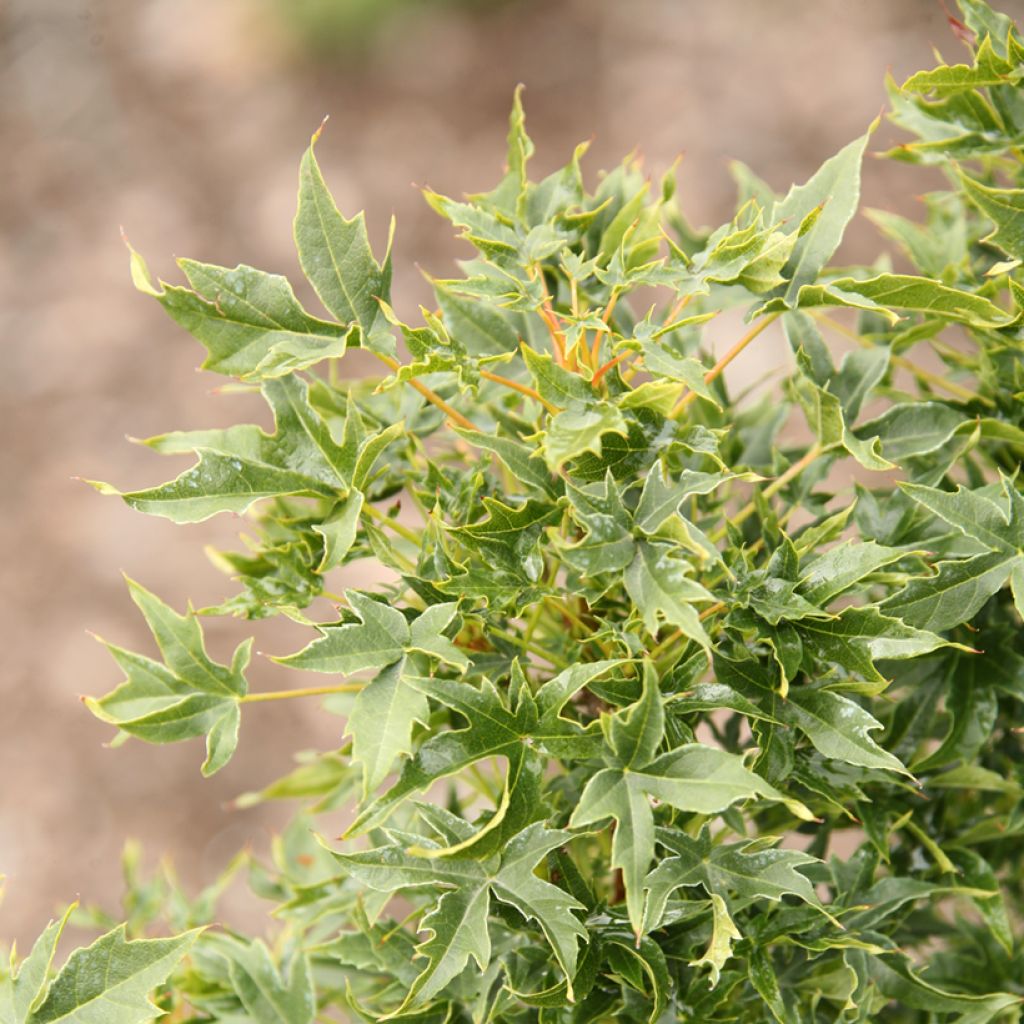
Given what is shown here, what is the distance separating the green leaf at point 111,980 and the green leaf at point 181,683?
12 centimetres

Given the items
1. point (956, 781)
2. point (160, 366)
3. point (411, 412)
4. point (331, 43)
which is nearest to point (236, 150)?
point (331, 43)

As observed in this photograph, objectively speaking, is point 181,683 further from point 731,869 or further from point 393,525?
point 731,869

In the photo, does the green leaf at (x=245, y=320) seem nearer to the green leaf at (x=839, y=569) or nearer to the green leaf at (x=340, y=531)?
the green leaf at (x=340, y=531)

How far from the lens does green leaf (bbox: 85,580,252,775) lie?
69 centimetres

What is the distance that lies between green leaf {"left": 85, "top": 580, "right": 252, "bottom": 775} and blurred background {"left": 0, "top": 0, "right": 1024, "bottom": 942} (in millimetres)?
1490

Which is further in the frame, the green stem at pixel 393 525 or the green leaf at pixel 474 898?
Answer: the green stem at pixel 393 525

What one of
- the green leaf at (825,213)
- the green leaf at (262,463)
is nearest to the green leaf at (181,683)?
the green leaf at (262,463)

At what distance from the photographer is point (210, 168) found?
2.79 m

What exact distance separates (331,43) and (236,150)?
37 centimetres

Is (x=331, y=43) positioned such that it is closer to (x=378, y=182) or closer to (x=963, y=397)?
(x=378, y=182)

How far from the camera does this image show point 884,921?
2.48 ft

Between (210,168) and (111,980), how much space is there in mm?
2468

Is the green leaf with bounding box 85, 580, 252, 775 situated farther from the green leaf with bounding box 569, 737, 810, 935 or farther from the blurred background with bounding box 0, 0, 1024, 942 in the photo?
the blurred background with bounding box 0, 0, 1024, 942

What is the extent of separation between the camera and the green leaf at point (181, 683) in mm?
692
